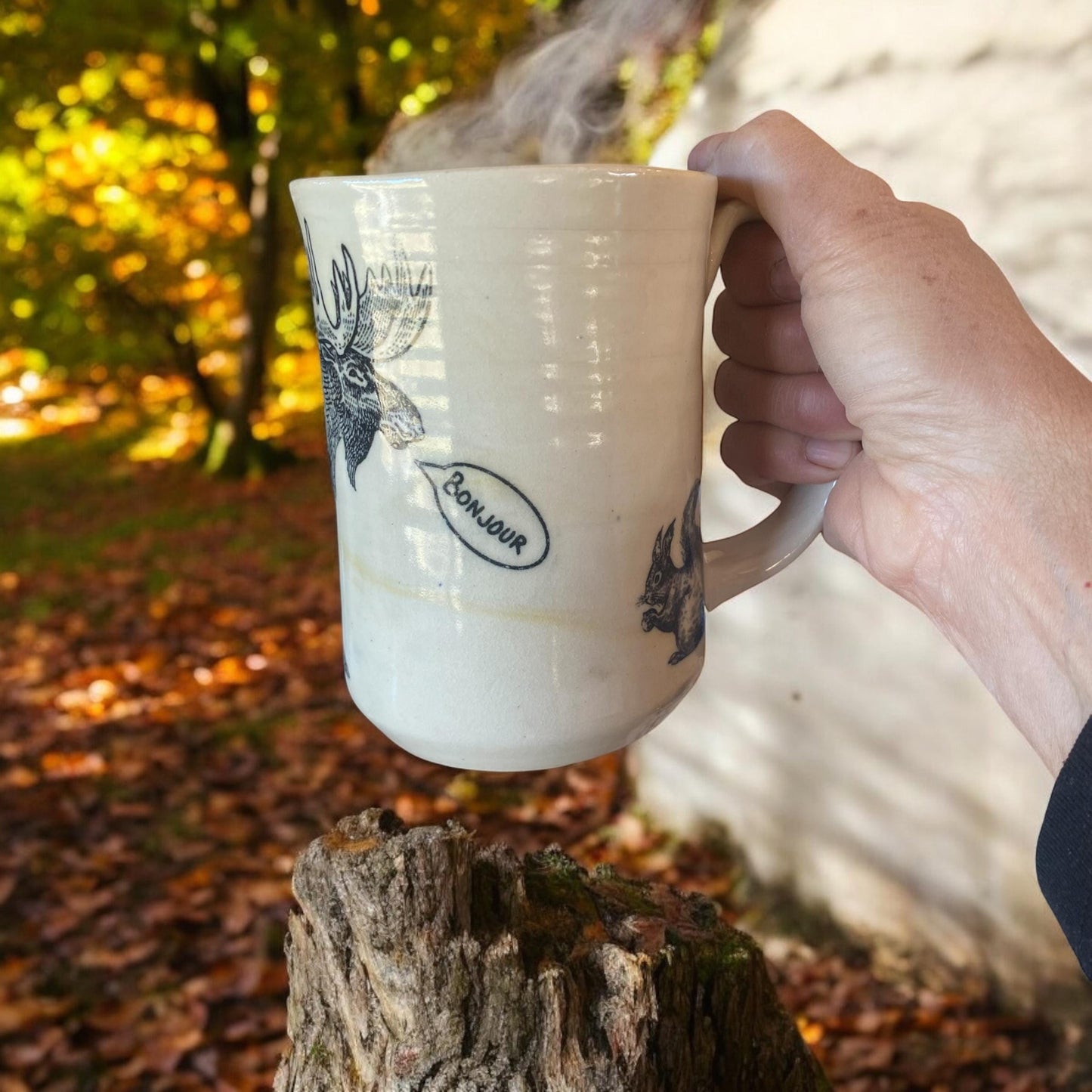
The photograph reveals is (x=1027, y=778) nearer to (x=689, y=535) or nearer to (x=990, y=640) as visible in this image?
(x=990, y=640)

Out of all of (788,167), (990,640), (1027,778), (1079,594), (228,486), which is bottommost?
(228,486)

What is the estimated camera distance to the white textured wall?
1.90 m

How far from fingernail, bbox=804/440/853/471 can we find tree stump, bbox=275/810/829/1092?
0.65m

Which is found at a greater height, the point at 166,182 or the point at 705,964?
the point at 705,964

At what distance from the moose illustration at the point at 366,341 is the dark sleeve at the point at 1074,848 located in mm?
667

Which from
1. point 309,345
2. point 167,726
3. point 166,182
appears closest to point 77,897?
point 167,726

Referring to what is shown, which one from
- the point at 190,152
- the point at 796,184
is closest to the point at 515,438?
the point at 796,184

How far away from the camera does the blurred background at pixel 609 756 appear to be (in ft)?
6.35

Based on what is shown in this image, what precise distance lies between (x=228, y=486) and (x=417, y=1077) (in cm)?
562

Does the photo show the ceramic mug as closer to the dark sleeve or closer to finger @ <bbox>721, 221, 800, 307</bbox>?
finger @ <bbox>721, 221, 800, 307</bbox>

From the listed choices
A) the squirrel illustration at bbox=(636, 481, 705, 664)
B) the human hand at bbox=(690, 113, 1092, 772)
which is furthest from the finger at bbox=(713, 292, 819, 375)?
the squirrel illustration at bbox=(636, 481, 705, 664)

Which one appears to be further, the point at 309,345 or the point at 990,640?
the point at 309,345

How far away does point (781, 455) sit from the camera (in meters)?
1.48

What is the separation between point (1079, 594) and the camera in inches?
38.6
